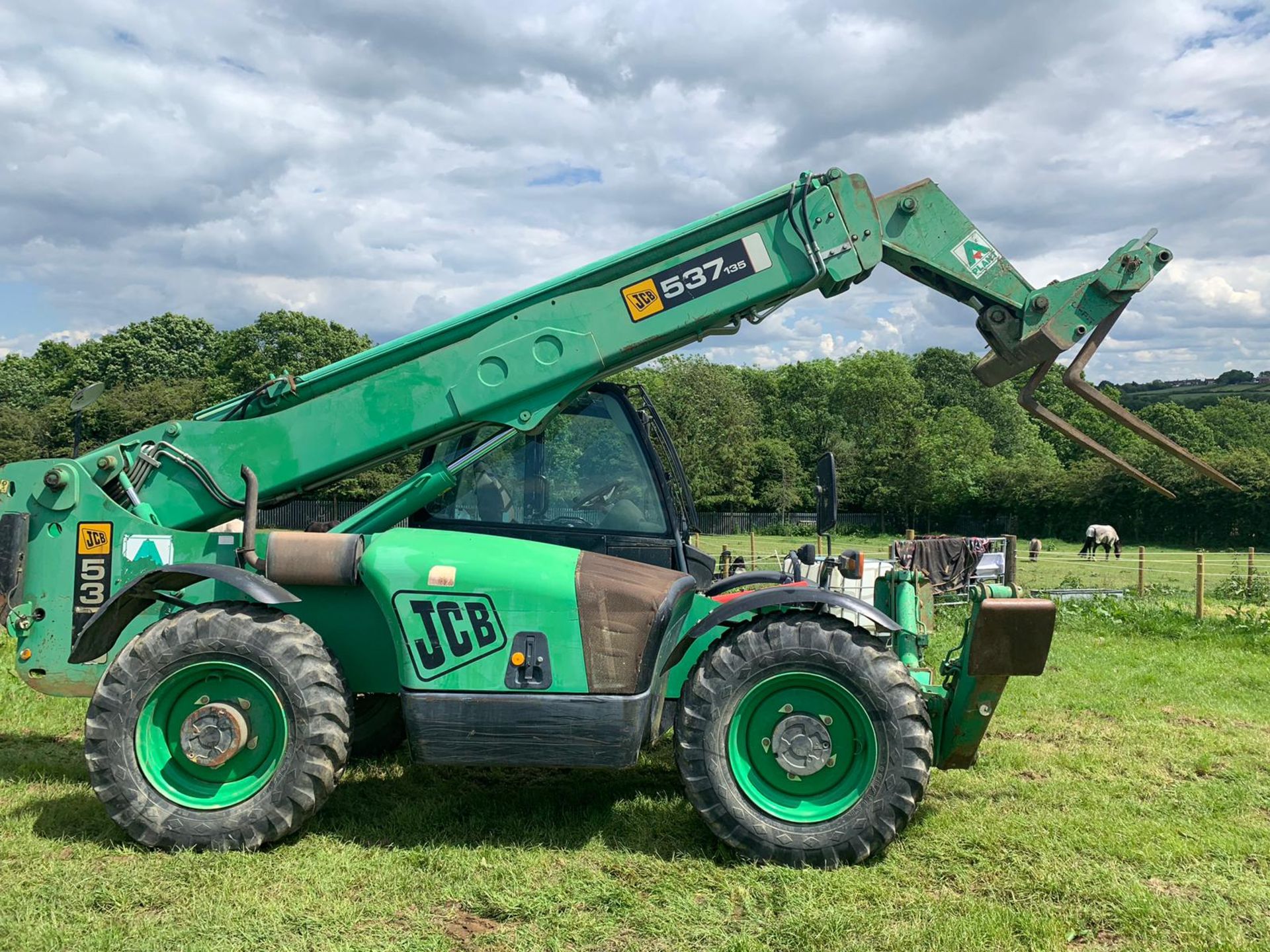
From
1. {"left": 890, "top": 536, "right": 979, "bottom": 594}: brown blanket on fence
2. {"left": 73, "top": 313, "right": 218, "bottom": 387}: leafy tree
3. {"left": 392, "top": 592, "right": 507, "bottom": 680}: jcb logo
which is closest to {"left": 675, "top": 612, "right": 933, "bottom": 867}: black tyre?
{"left": 392, "top": 592, "right": 507, "bottom": 680}: jcb logo

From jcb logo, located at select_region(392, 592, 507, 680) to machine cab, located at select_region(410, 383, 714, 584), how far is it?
921mm

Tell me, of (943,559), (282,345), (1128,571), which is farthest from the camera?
(282,345)

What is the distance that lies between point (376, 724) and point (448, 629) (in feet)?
7.06

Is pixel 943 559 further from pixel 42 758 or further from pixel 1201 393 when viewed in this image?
pixel 1201 393

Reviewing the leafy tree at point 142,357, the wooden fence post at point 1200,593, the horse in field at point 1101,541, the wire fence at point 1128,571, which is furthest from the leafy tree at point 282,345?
the wooden fence post at point 1200,593

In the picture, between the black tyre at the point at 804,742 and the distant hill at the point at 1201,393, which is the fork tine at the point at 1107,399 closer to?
the black tyre at the point at 804,742

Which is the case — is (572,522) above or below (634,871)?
above

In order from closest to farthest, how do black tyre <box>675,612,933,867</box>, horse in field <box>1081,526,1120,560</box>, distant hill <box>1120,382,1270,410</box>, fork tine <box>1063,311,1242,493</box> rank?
black tyre <box>675,612,933,867</box>
fork tine <box>1063,311,1242,493</box>
horse in field <box>1081,526,1120,560</box>
distant hill <box>1120,382,1270,410</box>

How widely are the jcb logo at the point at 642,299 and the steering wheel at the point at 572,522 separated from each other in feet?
3.98

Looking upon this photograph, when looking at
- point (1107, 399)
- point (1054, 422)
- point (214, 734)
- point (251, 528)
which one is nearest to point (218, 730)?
point (214, 734)

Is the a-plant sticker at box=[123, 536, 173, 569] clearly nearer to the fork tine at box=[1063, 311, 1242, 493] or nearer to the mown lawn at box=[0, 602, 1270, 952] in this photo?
the mown lawn at box=[0, 602, 1270, 952]

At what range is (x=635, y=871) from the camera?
467 centimetres

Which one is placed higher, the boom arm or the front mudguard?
the boom arm

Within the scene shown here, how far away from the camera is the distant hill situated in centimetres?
12289
